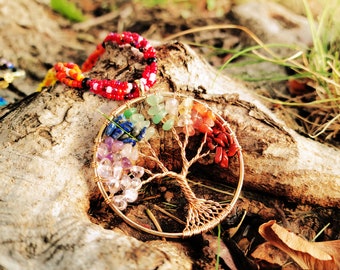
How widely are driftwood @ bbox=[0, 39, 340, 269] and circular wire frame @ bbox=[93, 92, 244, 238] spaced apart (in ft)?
0.28

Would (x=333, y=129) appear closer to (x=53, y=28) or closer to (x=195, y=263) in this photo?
(x=195, y=263)

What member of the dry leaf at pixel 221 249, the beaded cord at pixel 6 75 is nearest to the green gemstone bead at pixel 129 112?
the dry leaf at pixel 221 249

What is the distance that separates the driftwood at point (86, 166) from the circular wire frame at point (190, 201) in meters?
0.09

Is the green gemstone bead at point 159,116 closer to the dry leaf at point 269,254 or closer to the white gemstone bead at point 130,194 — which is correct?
the white gemstone bead at point 130,194

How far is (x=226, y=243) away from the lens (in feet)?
7.31

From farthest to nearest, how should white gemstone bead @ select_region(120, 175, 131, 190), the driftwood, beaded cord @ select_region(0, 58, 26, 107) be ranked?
beaded cord @ select_region(0, 58, 26, 107), white gemstone bead @ select_region(120, 175, 131, 190), the driftwood

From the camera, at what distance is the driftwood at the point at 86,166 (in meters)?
1.91

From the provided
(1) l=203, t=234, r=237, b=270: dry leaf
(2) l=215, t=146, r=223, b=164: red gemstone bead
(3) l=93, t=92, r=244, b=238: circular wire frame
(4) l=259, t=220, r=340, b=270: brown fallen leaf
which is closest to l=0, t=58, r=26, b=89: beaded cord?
(3) l=93, t=92, r=244, b=238: circular wire frame

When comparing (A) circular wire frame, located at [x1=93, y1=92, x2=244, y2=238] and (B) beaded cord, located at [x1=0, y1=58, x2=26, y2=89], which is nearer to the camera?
(A) circular wire frame, located at [x1=93, y1=92, x2=244, y2=238]

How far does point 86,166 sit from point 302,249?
1245 mm

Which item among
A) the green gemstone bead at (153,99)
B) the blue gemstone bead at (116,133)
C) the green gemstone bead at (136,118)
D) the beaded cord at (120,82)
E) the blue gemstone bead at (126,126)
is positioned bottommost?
the blue gemstone bead at (116,133)

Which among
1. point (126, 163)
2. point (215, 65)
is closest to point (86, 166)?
point (126, 163)

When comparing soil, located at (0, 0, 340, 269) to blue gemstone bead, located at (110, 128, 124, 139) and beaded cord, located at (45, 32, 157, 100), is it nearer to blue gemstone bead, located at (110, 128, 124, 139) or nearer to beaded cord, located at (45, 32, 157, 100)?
blue gemstone bead, located at (110, 128, 124, 139)

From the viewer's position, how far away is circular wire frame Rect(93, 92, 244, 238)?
7.39ft
